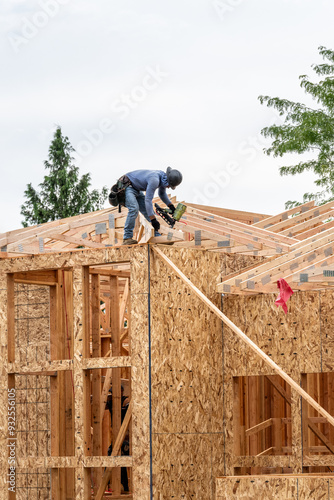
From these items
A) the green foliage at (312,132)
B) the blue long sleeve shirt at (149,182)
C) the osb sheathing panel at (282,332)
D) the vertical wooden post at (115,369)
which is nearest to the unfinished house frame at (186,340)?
the osb sheathing panel at (282,332)

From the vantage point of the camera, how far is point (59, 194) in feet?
146

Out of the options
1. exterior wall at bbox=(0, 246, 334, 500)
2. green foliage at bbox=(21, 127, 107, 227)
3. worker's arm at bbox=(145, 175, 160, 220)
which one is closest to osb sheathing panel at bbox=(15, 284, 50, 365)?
exterior wall at bbox=(0, 246, 334, 500)

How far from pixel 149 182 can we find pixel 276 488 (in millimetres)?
4584

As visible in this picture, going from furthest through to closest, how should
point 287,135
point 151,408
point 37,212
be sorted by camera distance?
1. point 37,212
2. point 287,135
3. point 151,408

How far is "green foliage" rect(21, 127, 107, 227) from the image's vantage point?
144 feet

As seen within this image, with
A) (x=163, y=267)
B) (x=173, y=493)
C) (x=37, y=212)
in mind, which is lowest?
(x=173, y=493)

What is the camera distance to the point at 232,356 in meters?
14.1

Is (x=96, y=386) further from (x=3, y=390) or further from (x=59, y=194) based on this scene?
(x=59, y=194)

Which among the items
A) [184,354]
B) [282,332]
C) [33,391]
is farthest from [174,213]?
[33,391]

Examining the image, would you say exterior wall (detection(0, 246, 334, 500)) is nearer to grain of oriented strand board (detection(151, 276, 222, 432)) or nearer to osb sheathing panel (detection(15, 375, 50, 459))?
A: grain of oriented strand board (detection(151, 276, 222, 432))

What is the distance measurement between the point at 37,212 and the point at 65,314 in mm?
27725

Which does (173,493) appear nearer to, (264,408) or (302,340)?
(302,340)

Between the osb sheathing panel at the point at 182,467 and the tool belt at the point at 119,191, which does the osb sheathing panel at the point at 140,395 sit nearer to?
the osb sheathing panel at the point at 182,467

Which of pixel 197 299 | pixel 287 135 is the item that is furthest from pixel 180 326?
pixel 287 135
